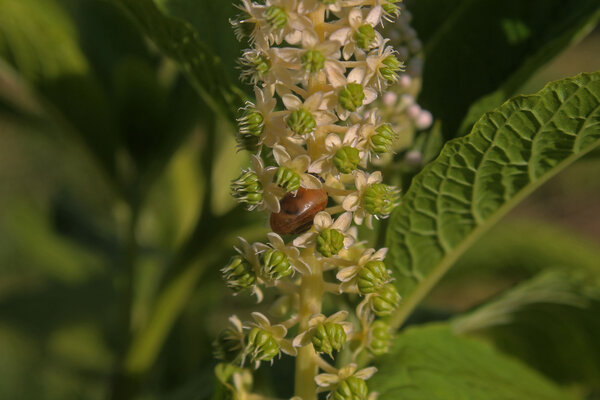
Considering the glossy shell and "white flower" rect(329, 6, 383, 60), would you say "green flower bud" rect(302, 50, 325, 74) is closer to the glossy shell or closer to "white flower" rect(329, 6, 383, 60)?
"white flower" rect(329, 6, 383, 60)

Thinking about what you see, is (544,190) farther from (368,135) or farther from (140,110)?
(368,135)

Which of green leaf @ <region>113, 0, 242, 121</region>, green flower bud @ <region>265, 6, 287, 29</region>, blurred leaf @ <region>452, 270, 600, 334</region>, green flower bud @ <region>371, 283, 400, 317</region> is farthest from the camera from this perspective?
blurred leaf @ <region>452, 270, 600, 334</region>

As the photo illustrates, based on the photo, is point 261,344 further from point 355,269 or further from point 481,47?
point 481,47

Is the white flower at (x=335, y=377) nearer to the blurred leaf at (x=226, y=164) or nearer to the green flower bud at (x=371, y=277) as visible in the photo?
the green flower bud at (x=371, y=277)

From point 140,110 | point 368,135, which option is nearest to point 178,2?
point 140,110

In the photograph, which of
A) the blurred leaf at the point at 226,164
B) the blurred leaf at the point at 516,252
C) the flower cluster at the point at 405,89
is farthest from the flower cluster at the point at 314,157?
the blurred leaf at the point at 516,252

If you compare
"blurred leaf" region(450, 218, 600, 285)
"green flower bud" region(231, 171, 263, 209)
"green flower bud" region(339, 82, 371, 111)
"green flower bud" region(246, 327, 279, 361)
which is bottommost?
"blurred leaf" region(450, 218, 600, 285)

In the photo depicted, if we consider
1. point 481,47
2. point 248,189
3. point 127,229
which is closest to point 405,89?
point 481,47

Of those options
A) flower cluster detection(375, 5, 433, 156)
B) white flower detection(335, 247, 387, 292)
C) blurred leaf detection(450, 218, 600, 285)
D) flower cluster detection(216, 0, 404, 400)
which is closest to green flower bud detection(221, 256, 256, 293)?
flower cluster detection(216, 0, 404, 400)
